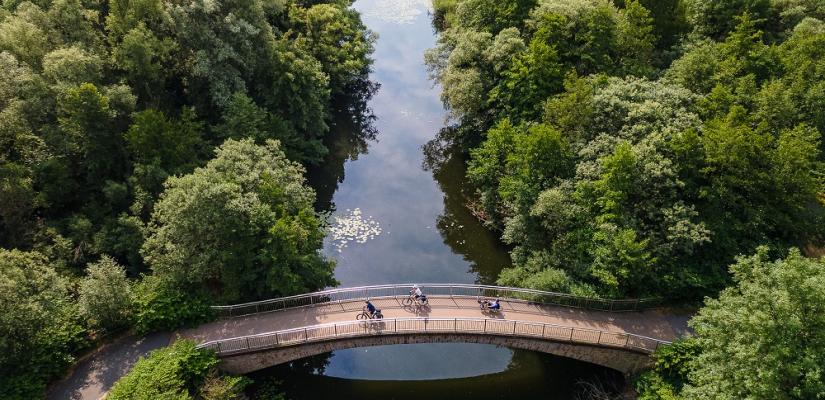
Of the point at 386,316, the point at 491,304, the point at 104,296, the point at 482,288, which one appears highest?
the point at 104,296

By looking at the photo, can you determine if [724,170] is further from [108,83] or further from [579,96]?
[108,83]

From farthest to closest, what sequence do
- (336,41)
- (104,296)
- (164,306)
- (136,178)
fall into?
(336,41) → (136,178) → (164,306) → (104,296)

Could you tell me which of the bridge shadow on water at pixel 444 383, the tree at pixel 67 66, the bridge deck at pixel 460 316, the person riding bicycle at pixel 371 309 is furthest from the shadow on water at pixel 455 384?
the tree at pixel 67 66

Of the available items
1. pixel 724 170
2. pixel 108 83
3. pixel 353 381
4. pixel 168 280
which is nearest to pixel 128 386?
pixel 168 280

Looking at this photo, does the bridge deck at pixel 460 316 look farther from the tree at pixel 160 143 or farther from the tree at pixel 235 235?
the tree at pixel 160 143

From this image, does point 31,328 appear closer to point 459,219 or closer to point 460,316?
point 460,316

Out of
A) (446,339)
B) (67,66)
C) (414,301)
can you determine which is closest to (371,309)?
(414,301)

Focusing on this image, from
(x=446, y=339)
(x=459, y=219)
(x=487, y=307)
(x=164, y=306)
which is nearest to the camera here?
(x=164, y=306)
